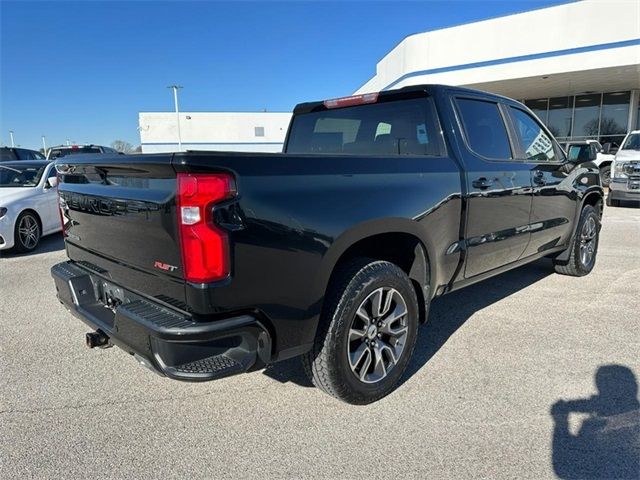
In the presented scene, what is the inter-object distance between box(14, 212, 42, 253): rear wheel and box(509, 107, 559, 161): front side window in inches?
291

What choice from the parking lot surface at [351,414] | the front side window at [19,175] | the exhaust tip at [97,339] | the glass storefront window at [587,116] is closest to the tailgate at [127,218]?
the exhaust tip at [97,339]

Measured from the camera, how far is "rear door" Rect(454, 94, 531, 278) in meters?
3.41

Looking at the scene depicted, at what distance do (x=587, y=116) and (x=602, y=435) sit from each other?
22802mm

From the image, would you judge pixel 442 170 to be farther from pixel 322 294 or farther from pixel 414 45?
pixel 414 45

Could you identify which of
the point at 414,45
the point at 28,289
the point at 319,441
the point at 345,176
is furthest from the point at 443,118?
the point at 414,45

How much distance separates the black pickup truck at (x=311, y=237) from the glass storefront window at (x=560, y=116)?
20.8m

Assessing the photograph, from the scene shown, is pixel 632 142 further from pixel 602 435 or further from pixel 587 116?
pixel 602 435

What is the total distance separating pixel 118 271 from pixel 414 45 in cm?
1930

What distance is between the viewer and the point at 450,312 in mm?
4348

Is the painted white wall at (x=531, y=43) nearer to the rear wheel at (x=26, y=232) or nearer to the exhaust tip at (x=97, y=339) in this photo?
the rear wheel at (x=26, y=232)

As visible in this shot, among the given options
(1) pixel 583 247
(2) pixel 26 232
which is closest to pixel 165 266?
(1) pixel 583 247

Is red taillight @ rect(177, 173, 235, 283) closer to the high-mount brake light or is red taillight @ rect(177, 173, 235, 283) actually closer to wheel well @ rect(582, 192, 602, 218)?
the high-mount brake light

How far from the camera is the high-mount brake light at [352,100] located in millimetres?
3645

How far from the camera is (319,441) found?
8.05 ft
